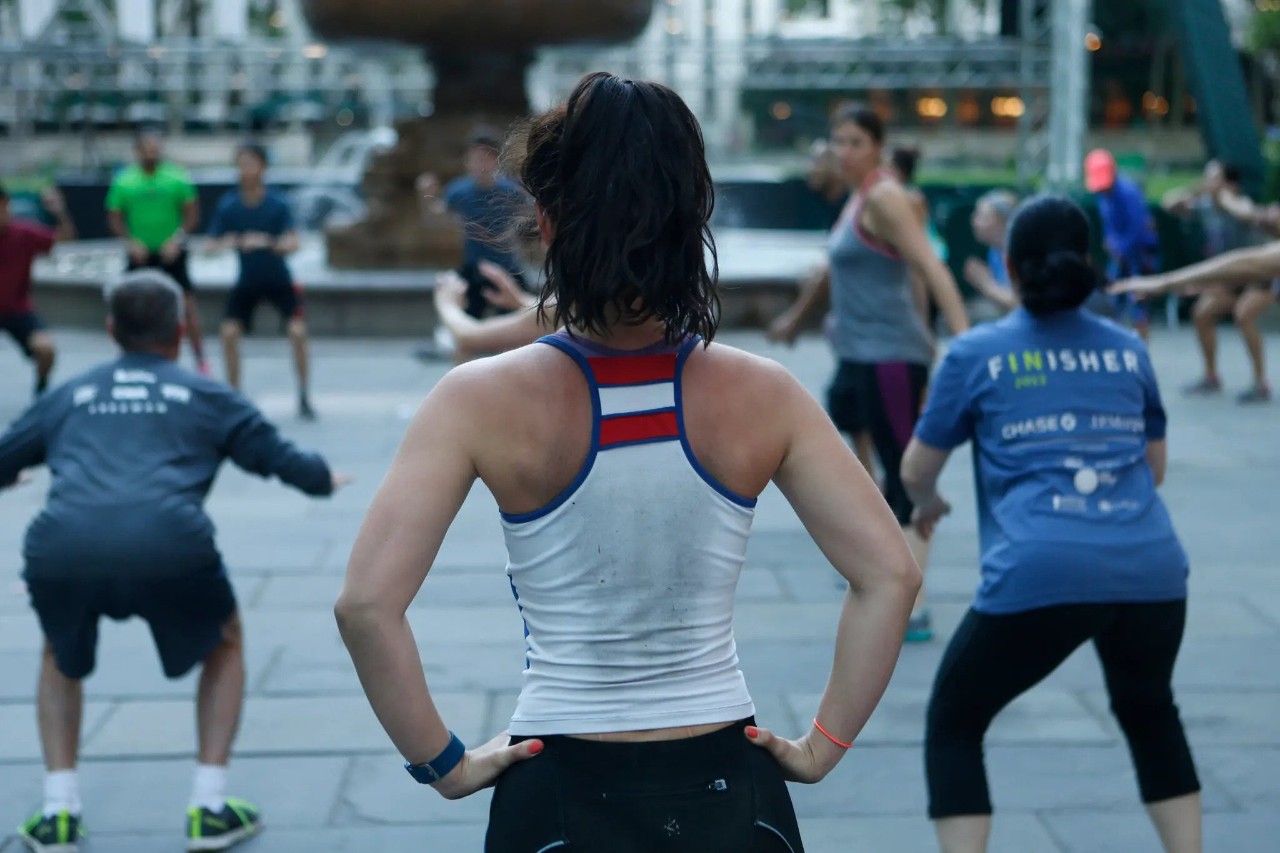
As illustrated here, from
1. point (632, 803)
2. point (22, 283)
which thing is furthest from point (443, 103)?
point (632, 803)

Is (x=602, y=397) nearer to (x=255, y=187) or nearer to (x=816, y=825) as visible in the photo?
(x=816, y=825)


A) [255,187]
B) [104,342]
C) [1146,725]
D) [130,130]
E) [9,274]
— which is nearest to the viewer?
[1146,725]

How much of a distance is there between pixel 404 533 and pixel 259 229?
9.28 meters

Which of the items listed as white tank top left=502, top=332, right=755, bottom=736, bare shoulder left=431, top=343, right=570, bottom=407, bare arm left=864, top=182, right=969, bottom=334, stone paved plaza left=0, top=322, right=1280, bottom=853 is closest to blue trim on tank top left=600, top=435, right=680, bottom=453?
white tank top left=502, top=332, right=755, bottom=736

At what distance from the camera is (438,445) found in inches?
78.5

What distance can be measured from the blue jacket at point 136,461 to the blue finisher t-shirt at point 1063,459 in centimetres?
163

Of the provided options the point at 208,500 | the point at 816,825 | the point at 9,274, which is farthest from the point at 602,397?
the point at 9,274

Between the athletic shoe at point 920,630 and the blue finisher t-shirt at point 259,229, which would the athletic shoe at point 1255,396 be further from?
the blue finisher t-shirt at point 259,229

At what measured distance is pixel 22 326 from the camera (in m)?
10.2

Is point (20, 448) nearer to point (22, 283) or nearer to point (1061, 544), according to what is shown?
point (1061, 544)

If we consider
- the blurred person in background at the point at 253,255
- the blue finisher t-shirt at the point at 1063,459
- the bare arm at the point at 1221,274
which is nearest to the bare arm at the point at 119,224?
the blurred person in background at the point at 253,255

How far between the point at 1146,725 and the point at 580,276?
203 cm

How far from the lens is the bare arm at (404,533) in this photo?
1990 mm

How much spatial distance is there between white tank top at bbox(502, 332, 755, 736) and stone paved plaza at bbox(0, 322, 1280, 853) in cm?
214
